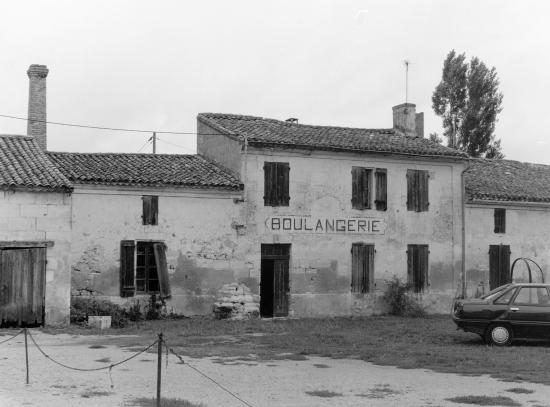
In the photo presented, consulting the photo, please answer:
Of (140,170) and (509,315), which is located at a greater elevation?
(140,170)

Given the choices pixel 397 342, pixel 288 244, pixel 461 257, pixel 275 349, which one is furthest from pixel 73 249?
pixel 461 257

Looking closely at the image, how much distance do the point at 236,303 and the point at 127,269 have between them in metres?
3.40

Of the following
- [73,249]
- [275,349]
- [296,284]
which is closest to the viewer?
[275,349]

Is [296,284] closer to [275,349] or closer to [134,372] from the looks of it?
[275,349]

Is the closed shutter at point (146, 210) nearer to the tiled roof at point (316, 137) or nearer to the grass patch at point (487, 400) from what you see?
the tiled roof at point (316, 137)

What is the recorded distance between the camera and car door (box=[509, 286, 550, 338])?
16.9 m

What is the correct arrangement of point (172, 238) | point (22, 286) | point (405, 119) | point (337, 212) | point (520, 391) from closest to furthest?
point (520, 391)
point (22, 286)
point (172, 238)
point (337, 212)
point (405, 119)

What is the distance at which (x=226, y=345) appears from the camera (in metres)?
17.5

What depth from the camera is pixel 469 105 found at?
133ft

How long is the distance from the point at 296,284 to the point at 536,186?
34.7 ft

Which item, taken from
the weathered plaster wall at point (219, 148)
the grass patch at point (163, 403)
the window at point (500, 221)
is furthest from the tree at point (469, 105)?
the grass patch at point (163, 403)

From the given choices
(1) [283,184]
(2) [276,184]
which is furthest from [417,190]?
(2) [276,184]

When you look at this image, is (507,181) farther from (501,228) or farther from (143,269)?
(143,269)

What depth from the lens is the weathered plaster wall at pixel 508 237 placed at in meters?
27.5
